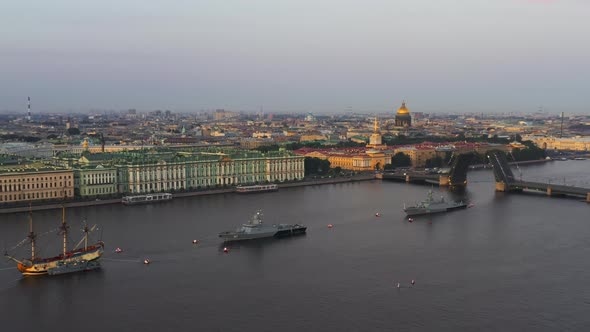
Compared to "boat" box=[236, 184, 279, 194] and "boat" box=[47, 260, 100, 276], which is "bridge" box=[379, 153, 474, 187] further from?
"boat" box=[47, 260, 100, 276]

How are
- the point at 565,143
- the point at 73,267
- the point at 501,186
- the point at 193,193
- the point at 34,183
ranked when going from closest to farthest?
the point at 73,267, the point at 34,183, the point at 193,193, the point at 501,186, the point at 565,143

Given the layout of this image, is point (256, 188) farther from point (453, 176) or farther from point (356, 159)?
point (356, 159)

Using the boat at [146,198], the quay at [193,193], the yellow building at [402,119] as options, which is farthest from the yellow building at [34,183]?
the yellow building at [402,119]

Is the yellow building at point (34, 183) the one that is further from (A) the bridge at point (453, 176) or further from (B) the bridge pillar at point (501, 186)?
(B) the bridge pillar at point (501, 186)

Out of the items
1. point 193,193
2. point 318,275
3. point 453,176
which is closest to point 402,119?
point 453,176

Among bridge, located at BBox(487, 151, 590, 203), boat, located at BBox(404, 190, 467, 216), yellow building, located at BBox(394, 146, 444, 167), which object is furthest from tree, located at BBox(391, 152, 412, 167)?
boat, located at BBox(404, 190, 467, 216)

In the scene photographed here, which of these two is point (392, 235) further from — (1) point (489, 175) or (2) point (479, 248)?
(1) point (489, 175)
